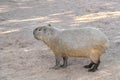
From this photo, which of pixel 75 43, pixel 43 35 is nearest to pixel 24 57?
pixel 43 35

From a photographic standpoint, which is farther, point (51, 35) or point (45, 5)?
point (45, 5)

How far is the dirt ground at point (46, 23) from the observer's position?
19.2ft

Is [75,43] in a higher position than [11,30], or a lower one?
higher

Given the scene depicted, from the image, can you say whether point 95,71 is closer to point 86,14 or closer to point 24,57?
point 24,57

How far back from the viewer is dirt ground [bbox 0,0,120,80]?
5841mm

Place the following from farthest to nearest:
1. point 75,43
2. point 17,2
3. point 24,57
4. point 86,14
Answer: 1. point 17,2
2. point 86,14
3. point 24,57
4. point 75,43

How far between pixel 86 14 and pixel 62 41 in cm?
385

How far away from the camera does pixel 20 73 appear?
5.91 metres

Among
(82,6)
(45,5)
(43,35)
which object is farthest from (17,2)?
(43,35)

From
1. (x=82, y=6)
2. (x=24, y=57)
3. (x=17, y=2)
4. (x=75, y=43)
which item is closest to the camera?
(x=75, y=43)

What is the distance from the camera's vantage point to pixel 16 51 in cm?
696

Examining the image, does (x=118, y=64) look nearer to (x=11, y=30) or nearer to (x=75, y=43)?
(x=75, y=43)

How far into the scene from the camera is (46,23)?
8852 millimetres

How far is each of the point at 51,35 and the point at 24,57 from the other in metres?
0.95
